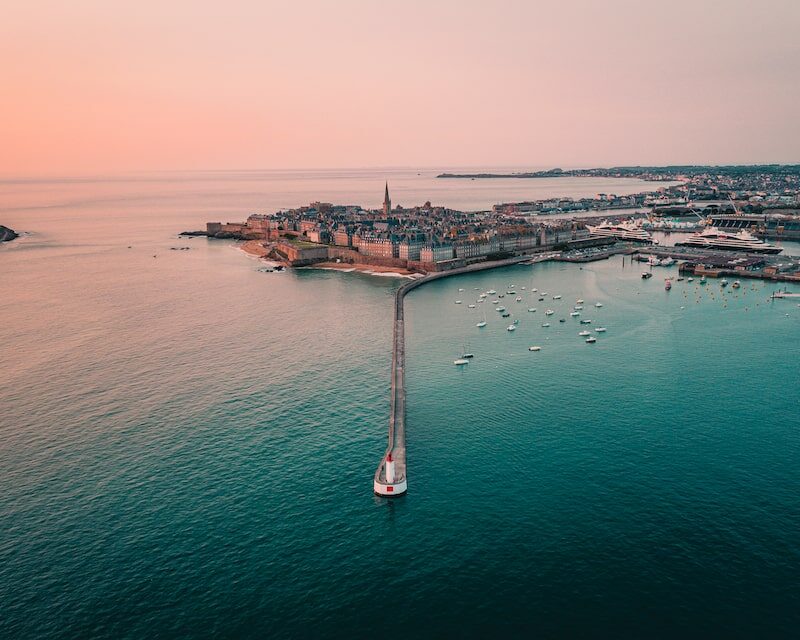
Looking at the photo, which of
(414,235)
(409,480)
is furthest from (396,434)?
(414,235)

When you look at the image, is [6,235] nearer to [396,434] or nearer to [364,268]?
[364,268]

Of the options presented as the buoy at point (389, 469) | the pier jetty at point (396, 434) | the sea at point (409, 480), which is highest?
the buoy at point (389, 469)

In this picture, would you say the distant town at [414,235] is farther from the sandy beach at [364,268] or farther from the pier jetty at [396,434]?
the pier jetty at [396,434]

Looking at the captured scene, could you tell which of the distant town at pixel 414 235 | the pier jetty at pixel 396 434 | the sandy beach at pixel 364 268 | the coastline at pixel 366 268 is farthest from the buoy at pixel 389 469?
the distant town at pixel 414 235

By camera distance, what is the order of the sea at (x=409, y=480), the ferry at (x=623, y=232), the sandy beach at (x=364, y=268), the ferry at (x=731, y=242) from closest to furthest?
the sea at (x=409, y=480) < the sandy beach at (x=364, y=268) < the ferry at (x=731, y=242) < the ferry at (x=623, y=232)

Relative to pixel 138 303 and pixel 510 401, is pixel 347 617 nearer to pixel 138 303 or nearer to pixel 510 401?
pixel 510 401

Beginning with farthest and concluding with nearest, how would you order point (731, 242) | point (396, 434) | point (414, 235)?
point (731, 242) → point (414, 235) → point (396, 434)
